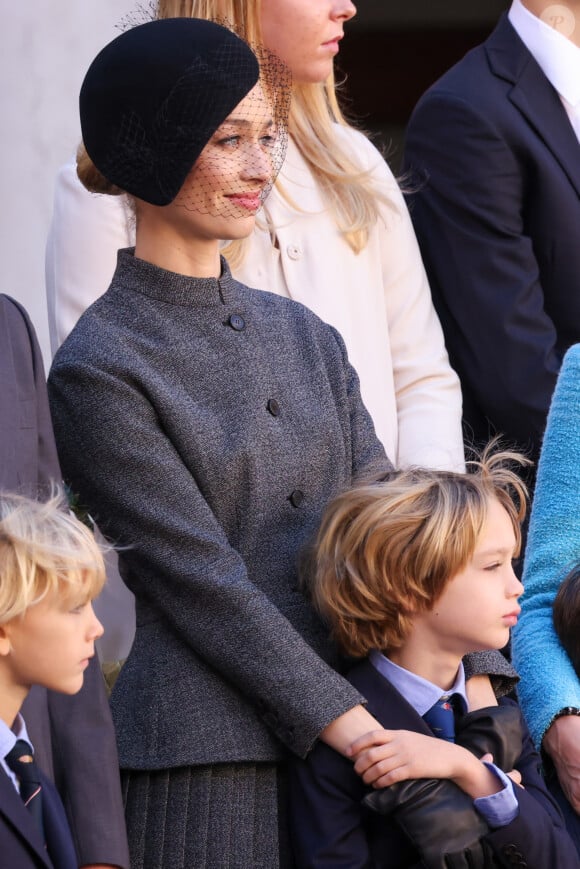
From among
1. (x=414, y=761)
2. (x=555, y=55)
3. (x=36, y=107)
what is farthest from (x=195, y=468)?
(x=36, y=107)

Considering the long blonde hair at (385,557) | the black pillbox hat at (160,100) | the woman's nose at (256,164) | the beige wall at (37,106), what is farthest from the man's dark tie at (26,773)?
the beige wall at (37,106)

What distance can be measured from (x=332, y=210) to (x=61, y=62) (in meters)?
2.18

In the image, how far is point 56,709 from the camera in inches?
92.3

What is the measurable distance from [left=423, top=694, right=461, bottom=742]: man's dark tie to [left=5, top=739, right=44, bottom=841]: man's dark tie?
0.73 meters

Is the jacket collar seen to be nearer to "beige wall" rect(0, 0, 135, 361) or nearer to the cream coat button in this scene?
the cream coat button

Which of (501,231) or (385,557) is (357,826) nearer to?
(385,557)

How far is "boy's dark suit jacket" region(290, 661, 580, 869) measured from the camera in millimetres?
2443

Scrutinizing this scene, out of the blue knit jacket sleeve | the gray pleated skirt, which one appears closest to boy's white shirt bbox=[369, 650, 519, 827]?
the gray pleated skirt

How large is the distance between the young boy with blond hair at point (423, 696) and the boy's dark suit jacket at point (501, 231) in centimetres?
98

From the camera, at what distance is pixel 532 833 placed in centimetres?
249

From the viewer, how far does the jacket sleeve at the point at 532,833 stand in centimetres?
246

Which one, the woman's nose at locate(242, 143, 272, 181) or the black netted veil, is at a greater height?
the black netted veil

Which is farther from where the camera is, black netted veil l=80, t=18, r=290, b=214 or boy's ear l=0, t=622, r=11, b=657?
black netted veil l=80, t=18, r=290, b=214

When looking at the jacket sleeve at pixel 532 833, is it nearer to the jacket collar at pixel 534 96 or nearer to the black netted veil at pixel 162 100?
the black netted veil at pixel 162 100
